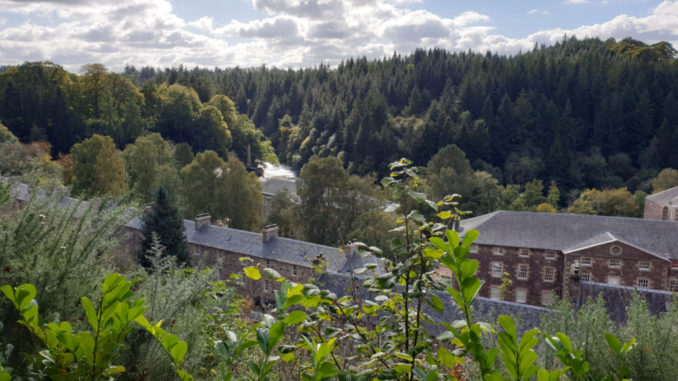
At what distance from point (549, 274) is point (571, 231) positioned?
2.93m

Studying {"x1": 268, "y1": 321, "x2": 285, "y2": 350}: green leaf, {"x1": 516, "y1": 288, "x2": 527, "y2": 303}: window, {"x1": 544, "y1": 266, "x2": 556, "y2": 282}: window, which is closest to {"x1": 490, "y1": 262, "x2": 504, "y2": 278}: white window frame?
{"x1": 516, "y1": 288, "x2": 527, "y2": 303}: window

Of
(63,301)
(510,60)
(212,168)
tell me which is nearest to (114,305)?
(63,301)

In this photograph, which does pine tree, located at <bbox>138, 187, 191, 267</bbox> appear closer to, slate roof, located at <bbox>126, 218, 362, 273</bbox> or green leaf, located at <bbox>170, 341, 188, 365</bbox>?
slate roof, located at <bbox>126, 218, 362, 273</bbox>

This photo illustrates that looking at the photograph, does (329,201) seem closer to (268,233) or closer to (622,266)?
(268,233)

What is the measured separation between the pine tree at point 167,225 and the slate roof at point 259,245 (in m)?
1.20

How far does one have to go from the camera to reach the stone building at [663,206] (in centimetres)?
3447

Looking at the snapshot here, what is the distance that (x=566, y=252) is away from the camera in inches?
1070

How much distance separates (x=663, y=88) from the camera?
71.4 meters

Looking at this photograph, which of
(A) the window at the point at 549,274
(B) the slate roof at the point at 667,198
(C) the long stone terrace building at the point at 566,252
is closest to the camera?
(C) the long stone terrace building at the point at 566,252

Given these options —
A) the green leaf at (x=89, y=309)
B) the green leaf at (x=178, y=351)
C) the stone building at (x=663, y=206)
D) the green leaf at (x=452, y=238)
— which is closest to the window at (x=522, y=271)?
the stone building at (x=663, y=206)

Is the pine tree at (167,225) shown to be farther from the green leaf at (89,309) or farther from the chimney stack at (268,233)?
the green leaf at (89,309)

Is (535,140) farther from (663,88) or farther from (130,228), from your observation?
(130,228)

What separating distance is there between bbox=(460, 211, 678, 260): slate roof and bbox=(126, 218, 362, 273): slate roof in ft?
29.7

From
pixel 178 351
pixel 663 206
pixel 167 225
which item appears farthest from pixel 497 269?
pixel 178 351
